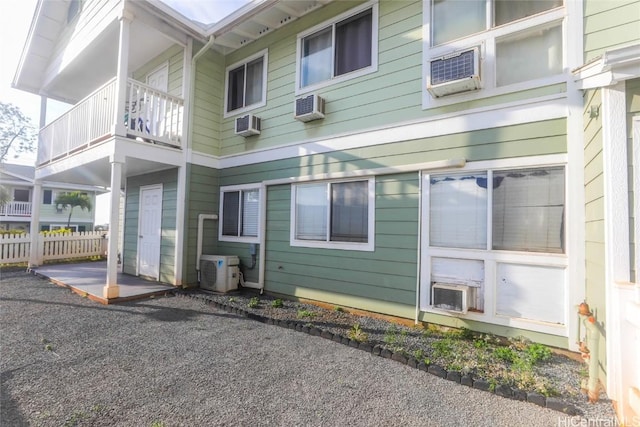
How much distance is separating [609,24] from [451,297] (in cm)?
318

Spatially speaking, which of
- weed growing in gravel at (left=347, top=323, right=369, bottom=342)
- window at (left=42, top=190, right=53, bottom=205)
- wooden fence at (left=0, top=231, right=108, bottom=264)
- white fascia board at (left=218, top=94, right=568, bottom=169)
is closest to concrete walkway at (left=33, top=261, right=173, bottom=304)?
wooden fence at (left=0, top=231, right=108, bottom=264)

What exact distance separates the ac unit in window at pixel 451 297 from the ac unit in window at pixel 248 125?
13.7 ft

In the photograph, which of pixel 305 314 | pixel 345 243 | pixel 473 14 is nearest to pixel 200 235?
pixel 305 314

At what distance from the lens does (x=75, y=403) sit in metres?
2.30

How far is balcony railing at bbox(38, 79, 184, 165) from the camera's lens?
5.49m

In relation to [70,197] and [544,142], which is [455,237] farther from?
[70,197]

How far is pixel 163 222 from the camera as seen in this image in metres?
6.48

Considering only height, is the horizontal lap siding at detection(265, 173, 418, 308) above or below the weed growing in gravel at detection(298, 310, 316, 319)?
above

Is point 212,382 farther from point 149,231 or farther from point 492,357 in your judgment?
point 149,231

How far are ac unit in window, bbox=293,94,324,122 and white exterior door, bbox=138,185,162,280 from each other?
3579 mm

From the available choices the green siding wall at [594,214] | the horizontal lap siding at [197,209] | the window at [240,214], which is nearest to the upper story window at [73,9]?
the horizontal lap siding at [197,209]

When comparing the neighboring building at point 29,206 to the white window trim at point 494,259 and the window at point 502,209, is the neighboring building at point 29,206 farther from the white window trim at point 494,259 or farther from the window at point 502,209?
the window at point 502,209

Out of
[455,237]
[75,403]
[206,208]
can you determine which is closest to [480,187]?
[455,237]

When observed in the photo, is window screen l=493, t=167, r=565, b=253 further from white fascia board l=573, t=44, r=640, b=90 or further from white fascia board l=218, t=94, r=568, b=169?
white fascia board l=573, t=44, r=640, b=90
